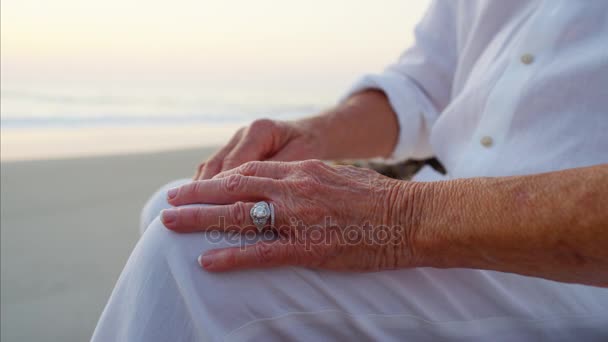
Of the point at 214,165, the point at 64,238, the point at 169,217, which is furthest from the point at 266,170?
the point at 64,238

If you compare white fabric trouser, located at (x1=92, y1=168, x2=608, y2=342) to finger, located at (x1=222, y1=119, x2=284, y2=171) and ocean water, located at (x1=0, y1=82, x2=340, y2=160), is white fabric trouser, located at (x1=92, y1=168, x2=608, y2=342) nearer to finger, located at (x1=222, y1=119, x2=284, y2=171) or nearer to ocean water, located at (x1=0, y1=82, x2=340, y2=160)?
finger, located at (x1=222, y1=119, x2=284, y2=171)

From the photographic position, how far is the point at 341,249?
0.77 metres

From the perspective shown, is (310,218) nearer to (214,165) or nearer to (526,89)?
(214,165)

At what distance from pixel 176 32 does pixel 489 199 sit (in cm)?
1052

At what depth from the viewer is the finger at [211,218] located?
76 centimetres

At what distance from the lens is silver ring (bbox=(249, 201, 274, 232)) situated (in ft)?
2.58

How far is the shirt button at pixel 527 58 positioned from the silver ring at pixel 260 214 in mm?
672

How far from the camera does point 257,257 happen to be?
73 cm

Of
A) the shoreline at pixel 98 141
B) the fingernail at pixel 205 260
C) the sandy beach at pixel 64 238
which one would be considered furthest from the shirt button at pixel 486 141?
the shoreline at pixel 98 141

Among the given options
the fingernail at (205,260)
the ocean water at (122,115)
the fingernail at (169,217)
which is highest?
the fingernail at (169,217)

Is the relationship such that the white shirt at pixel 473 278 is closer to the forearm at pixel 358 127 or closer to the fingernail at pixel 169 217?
the fingernail at pixel 169 217

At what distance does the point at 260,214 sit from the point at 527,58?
70 cm

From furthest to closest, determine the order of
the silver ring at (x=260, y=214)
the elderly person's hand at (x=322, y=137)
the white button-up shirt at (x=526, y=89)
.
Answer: the elderly person's hand at (x=322, y=137)
the white button-up shirt at (x=526, y=89)
the silver ring at (x=260, y=214)

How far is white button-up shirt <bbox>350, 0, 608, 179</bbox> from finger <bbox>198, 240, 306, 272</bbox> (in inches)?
21.8
